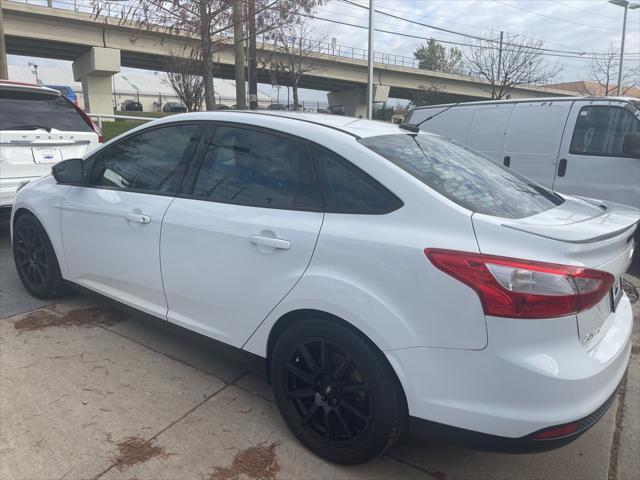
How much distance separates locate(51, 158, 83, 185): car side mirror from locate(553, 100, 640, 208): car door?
17.3 ft

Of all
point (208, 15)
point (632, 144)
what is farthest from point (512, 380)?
point (208, 15)

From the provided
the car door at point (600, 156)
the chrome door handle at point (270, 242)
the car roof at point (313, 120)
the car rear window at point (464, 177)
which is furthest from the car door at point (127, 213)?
the car door at point (600, 156)

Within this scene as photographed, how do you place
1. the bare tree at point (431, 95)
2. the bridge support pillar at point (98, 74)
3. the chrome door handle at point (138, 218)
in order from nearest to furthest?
the chrome door handle at point (138, 218)
the bridge support pillar at point (98, 74)
the bare tree at point (431, 95)

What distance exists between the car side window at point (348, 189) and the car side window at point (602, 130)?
462 centimetres

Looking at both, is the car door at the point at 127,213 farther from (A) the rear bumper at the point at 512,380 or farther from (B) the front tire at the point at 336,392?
(A) the rear bumper at the point at 512,380

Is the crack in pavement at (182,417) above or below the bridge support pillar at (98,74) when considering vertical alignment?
below

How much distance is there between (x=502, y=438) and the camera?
6.50 feet

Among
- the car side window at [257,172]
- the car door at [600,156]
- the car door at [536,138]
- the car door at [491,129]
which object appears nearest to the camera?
the car side window at [257,172]

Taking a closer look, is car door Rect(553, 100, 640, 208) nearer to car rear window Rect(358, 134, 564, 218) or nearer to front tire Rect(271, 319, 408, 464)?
car rear window Rect(358, 134, 564, 218)

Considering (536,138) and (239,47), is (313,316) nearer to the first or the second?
(536,138)

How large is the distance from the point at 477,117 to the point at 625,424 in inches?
198

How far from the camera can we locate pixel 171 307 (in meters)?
3.12

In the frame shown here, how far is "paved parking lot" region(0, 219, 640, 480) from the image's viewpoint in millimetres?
2418

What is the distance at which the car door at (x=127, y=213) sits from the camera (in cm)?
314
